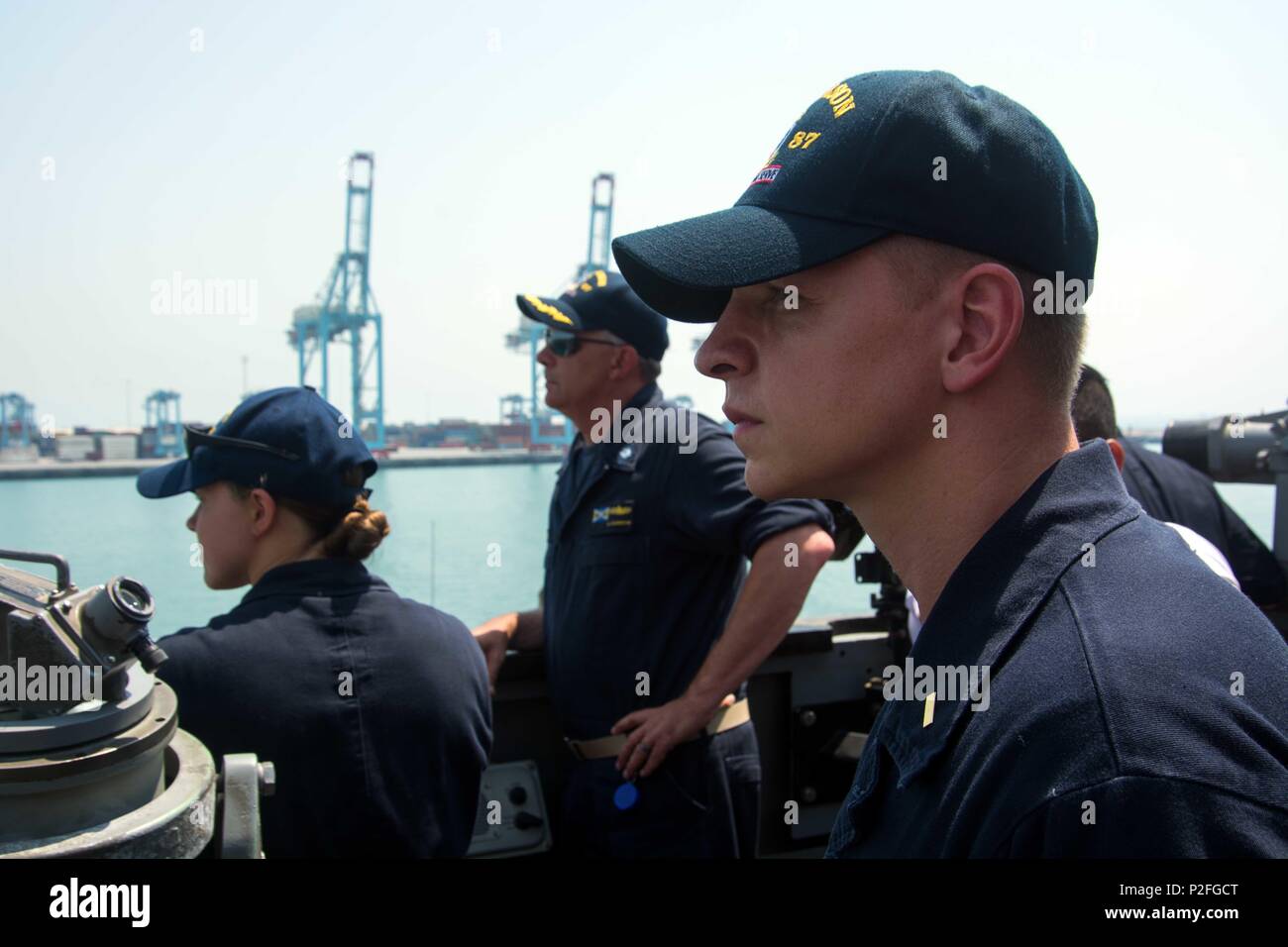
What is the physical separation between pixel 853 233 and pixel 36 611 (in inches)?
37.6

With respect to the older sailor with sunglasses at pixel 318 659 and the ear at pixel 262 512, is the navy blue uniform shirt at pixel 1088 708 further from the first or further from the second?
the ear at pixel 262 512

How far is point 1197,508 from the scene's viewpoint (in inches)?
120

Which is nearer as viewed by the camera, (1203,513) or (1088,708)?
(1088,708)

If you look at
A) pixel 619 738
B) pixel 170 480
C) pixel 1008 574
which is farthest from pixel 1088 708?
pixel 170 480

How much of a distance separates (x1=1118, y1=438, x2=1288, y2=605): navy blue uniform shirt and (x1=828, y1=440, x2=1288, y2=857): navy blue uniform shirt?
2.26 m

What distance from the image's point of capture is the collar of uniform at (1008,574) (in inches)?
33.7

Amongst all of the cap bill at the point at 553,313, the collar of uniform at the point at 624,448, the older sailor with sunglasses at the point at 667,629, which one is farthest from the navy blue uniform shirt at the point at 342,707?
the cap bill at the point at 553,313

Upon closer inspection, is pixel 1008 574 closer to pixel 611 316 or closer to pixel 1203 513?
pixel 611 316

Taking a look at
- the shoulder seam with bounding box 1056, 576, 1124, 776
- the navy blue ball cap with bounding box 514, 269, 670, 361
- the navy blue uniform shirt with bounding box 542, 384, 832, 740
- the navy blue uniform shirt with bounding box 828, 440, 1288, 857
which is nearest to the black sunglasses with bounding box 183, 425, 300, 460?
the navy blue uniform shirt with bounding box 542, 384, 832, 740

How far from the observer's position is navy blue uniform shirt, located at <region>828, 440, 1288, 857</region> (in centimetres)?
68

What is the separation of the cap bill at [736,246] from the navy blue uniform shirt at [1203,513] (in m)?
2.29

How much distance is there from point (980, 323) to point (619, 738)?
1750 millimetres

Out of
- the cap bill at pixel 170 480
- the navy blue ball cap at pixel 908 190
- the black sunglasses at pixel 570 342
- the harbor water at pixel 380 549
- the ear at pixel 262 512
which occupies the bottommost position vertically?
the harbor water at pixel 380 549
